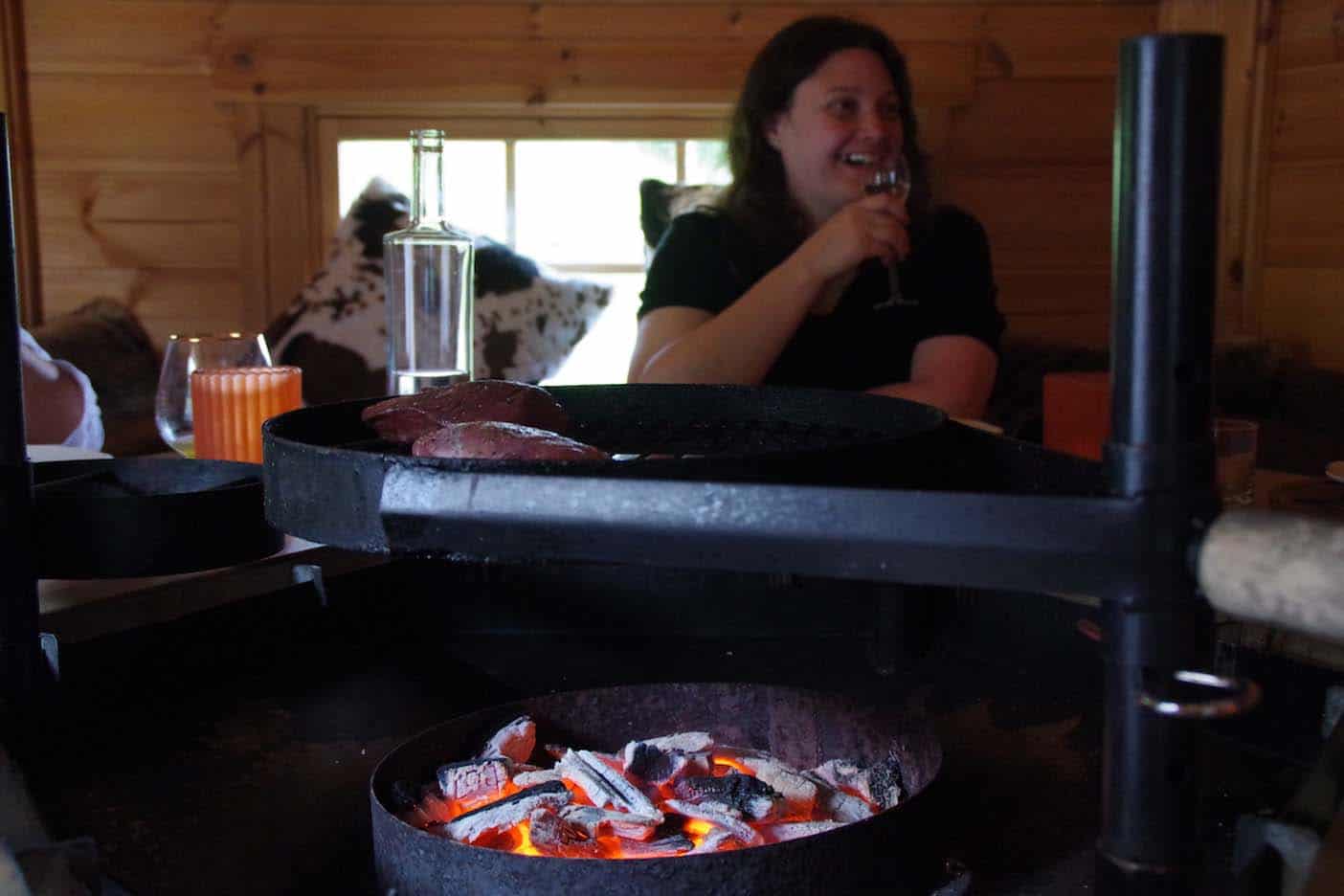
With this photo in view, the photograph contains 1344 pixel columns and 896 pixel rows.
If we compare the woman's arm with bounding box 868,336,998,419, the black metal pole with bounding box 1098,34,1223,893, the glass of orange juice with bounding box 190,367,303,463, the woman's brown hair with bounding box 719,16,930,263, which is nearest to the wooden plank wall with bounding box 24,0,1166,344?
the woman's brown hair with bounding box 719,16,930,263

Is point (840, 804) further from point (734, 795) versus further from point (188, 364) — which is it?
point (188, 364)

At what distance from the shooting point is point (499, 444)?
0.68 meters

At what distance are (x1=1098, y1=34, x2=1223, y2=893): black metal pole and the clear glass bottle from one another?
110 centimetres

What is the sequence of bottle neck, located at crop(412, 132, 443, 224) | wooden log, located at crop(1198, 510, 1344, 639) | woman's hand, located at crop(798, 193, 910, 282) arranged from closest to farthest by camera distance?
1. wooden log, located at crop(1198, 510, 1344, 639)
2. bottle neck, located at crop(412, 132, 443, 224)
3. woman's hand, located at crop(798, 193, 910, 282)

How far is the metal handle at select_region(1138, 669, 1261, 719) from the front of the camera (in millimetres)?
436

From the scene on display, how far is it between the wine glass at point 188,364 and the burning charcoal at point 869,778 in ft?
2.64

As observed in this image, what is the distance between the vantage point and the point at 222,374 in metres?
1.41

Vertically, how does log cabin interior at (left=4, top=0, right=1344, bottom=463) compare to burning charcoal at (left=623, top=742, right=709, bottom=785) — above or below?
above

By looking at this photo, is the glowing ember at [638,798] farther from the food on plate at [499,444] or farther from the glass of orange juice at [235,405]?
the glass of orange juice at [235,405]

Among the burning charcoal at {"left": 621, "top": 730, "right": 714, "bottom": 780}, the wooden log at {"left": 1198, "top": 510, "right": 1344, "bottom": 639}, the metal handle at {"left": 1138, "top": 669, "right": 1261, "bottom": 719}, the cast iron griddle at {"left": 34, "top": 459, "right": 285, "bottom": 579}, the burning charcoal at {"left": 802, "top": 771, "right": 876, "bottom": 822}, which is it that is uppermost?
the wooden log at {"left": 1198, "top": 510, "right": 1344, "bottom": 639}

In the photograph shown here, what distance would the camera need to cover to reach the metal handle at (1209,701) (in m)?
0.44

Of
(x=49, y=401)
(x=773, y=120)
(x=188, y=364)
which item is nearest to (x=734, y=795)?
(x=188, y=364)

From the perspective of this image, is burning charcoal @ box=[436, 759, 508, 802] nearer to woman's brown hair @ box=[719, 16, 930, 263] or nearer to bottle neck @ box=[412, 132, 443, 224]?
bottle neck @ box=[412, 132, 443, 224]

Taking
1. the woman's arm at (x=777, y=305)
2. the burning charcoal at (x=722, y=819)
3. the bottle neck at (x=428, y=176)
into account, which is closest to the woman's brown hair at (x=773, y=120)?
the woman's arm at (x=777, y=305)
